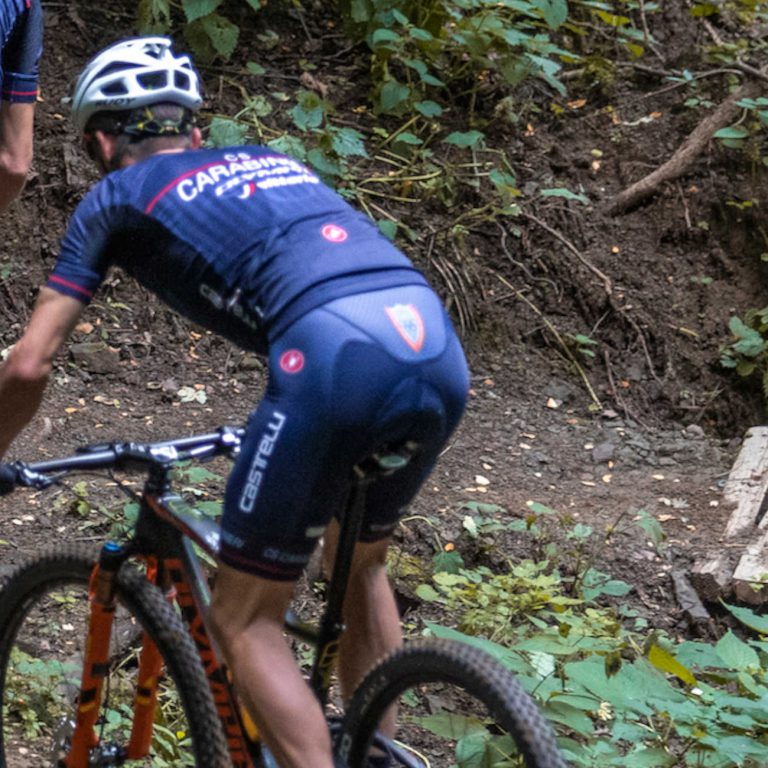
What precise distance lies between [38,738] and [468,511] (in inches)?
93.1

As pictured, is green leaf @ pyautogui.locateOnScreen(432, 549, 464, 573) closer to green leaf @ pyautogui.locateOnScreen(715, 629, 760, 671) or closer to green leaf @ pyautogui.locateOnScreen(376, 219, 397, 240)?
green leaf @ pyautogui.locateOnScreen(715, 629, 760, 671)

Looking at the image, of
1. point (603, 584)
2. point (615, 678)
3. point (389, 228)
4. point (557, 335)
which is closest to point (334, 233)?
point (615, 678)

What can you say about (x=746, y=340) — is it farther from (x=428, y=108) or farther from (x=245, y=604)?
(x=245, y=604)

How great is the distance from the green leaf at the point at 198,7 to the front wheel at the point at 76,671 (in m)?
3.86

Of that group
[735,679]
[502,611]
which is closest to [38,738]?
[502,611]

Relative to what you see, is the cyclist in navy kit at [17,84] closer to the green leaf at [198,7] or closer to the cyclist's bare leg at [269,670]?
the green leaf at [198,7]

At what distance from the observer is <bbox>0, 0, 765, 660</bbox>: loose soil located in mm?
5676

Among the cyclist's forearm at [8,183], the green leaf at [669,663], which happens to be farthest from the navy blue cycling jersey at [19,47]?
the green leaf at [669,663]

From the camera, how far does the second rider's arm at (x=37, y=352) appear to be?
8.38ft

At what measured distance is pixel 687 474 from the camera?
6137 mm

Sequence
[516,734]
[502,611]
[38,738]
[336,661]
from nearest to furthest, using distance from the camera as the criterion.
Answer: [516,734]
[336,661]
[38,738]
[502,611]

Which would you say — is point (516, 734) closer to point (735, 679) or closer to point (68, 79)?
point (735, 679)

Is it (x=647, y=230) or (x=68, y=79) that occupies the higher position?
(x=68, y=79)

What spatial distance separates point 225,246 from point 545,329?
15.0 feet
